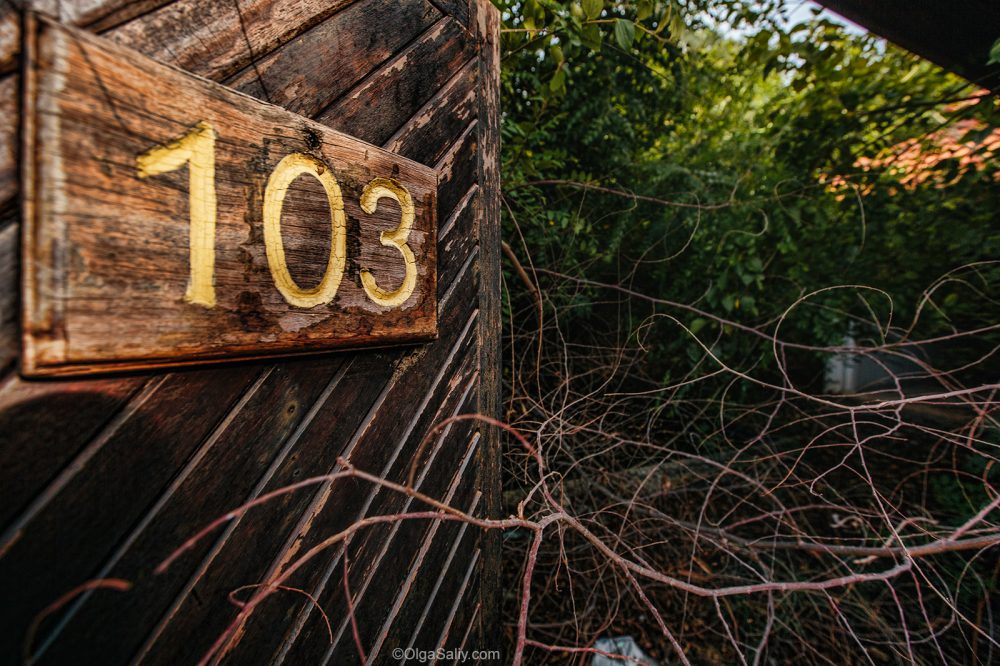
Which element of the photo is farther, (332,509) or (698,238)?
(698,238)

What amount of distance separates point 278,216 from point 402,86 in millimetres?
571

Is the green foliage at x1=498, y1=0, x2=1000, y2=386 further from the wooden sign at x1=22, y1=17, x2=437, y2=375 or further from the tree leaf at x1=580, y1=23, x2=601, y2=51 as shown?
the wooden sign at x1=22, y1=17, x2=437, y2=375

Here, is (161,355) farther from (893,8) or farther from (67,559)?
(893,8)

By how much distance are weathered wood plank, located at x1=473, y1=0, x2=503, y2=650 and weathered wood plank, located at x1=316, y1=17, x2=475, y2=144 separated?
0.40 ft

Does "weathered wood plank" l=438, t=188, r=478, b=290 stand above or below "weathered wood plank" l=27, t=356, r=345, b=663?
above

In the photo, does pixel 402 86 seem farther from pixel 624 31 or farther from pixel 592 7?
pixel 624 31

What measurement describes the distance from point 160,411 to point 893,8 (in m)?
2.95

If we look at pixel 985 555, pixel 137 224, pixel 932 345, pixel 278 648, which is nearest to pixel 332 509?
pixel 278 648

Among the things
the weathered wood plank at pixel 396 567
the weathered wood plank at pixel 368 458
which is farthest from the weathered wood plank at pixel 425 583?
the weathered wood plank at pixel 368 458

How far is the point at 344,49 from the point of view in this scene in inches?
35.7

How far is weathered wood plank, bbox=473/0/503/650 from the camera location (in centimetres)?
130

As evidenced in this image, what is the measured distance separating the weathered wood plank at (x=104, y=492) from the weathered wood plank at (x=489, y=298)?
0.79m

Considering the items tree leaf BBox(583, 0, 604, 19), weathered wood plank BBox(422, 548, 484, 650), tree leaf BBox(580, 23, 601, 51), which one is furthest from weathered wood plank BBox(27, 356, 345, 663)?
tree leaf BBox(580, 23, 601, 51)

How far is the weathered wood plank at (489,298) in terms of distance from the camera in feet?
4.28
